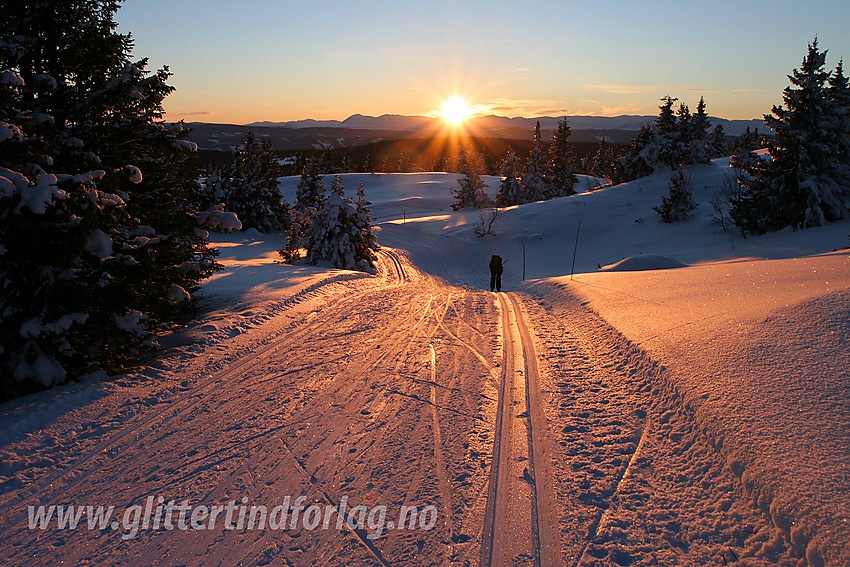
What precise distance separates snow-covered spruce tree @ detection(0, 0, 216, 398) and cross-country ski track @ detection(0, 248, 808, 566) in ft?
3.30

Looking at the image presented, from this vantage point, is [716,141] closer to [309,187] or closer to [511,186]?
[511,186]

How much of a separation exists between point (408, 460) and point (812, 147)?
24.3 meters

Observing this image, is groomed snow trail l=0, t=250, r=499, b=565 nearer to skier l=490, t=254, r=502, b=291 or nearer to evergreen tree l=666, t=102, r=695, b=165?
skier l=490, t=254, r=502, b=291

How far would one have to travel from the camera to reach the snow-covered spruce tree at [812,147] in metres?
→ 19.2

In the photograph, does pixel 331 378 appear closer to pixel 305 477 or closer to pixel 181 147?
pixel 305 477

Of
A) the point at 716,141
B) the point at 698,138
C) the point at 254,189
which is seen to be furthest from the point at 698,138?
the point at 254,189

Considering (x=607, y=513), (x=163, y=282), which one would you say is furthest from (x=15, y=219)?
(x=607, y=513)

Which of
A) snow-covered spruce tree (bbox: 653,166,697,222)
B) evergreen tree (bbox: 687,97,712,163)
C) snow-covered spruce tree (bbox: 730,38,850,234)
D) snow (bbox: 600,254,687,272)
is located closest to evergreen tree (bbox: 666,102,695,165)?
evergreen tree (bbox: 687,97,712,163)

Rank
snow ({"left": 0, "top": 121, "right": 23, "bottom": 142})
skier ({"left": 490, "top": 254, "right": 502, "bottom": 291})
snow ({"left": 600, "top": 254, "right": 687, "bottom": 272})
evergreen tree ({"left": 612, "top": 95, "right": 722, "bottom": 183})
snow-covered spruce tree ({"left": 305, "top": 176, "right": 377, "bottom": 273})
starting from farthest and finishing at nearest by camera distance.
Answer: evergreen tree ({"left": 612, "top": 95, "right": 722, "bottom": 183}), snow-covered spruce tree ({"left": 305, "top": 176, "right": 377, "bottom": 273}), skier ({"left": 490, "top": 254, "right": 502, "bottom": 291}), snow ({"left": 600, "top": 254, "right": 687, "bottom": 272}), snow ({"left": 0, "top": 121, "right": 23, "bottom": 142})

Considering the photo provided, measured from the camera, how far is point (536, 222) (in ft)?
112

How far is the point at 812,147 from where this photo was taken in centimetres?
1955

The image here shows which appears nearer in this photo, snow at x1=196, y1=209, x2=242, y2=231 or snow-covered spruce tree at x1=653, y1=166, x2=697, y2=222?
Result: snow at x1=196, y1=209, x2=242, y2=231

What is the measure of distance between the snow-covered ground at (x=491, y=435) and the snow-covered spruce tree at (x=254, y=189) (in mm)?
32898

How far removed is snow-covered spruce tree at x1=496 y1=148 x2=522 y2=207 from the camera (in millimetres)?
49156
